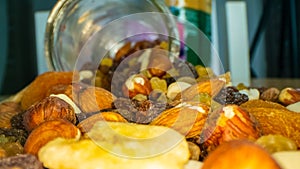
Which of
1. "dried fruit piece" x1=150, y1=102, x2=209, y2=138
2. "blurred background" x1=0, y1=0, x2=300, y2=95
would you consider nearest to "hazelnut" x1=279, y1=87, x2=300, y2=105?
"dried fruit piece" x1=150, y1=102, x2=209, y2=138

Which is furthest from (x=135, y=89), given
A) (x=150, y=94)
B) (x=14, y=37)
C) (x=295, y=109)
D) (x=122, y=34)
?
(x=14, y=37)

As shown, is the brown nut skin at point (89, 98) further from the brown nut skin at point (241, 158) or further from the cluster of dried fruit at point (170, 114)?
the brown nut skin at point (241, 158)

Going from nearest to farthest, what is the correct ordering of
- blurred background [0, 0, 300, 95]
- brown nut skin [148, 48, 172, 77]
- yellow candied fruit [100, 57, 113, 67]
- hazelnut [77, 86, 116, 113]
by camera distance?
hazelnut [77, 86, 116, 113], brown nut skin [148, 48, 172, 77], yellow candied fruit [100, 57, 113, 67], blurred background [0, 0, 300, 95]

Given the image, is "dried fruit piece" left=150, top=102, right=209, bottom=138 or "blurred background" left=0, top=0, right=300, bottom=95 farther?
"blurred background" left=0, top=0, right=300, bottom=95

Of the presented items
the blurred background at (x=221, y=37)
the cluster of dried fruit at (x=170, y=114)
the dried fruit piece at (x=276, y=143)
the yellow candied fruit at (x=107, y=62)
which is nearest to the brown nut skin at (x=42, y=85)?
the cluster of dried fruit at (x=170, y=114)

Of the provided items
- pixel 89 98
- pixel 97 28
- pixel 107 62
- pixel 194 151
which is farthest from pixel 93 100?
pixel 97 28

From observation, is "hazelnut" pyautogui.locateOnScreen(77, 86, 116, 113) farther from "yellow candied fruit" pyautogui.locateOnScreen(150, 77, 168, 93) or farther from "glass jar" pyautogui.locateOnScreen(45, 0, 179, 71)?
"glass jar" pyautogui.locateOnScreen(45, 0, 179, 71)
